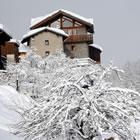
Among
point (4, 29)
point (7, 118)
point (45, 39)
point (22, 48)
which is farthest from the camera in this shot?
point (22, 48)

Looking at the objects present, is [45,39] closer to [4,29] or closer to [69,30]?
[69,30]

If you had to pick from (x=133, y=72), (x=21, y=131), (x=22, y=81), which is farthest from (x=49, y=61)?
(x=133, y=72)

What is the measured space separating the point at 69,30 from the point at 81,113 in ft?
158

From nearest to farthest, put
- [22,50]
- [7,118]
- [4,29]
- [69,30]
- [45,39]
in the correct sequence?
[7,118]
[4,29]
[45,39]
[69,30]
[22,50]

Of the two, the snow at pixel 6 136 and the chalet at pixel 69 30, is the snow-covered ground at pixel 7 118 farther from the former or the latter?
the chalet at pixel 69 30

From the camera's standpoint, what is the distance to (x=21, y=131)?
40.0 ft

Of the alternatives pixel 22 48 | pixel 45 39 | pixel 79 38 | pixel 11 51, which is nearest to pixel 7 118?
pixel 11 51

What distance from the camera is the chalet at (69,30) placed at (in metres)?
57.6

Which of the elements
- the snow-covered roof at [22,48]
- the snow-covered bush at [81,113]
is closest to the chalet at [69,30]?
the snow-covered roof at [22,48]

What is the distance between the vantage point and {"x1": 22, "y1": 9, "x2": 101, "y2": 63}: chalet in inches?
2269

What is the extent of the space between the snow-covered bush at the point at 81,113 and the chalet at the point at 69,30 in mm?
44705

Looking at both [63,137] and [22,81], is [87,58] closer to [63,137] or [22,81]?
[22,81]

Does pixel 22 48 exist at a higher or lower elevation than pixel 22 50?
higher

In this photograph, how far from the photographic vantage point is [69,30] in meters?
59.4
